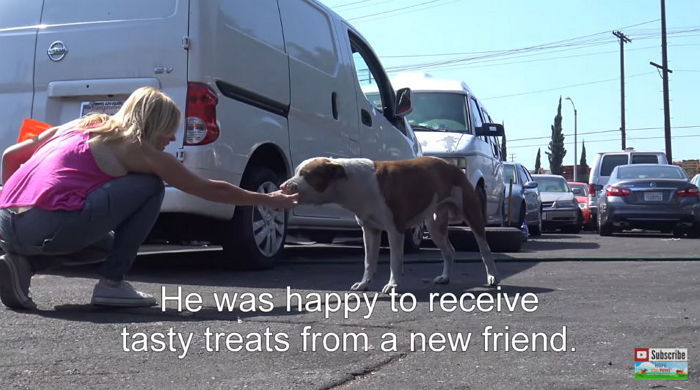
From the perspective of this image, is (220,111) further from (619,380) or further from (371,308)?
(619,380)

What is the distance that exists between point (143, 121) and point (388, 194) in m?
1.82

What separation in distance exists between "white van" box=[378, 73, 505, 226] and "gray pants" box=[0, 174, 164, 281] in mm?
7629

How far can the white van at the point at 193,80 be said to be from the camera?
6594mm

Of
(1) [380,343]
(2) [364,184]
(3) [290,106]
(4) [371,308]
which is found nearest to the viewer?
(1) [380,343]

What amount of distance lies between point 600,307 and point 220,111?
2.91 metres

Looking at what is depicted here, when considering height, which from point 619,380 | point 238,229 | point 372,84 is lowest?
point 619,380

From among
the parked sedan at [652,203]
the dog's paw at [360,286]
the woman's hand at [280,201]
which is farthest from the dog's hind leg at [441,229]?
the parked sedan at [652,203]

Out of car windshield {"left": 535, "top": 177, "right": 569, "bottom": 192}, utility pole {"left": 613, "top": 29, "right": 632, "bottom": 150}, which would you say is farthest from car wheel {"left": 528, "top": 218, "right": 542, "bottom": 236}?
utility pole {"left": 613, "top": 29, "right": 632, "bottom": 150}

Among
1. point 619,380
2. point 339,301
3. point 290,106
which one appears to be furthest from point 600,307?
point 290,106

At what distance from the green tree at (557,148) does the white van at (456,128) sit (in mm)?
82971

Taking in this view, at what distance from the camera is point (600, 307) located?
208 inches

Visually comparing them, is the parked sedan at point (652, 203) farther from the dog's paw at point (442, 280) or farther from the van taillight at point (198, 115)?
the van taillight at point (198, 115)

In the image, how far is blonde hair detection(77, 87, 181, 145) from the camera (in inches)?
194

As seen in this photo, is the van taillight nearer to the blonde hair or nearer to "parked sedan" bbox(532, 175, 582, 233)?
the blonde hair
